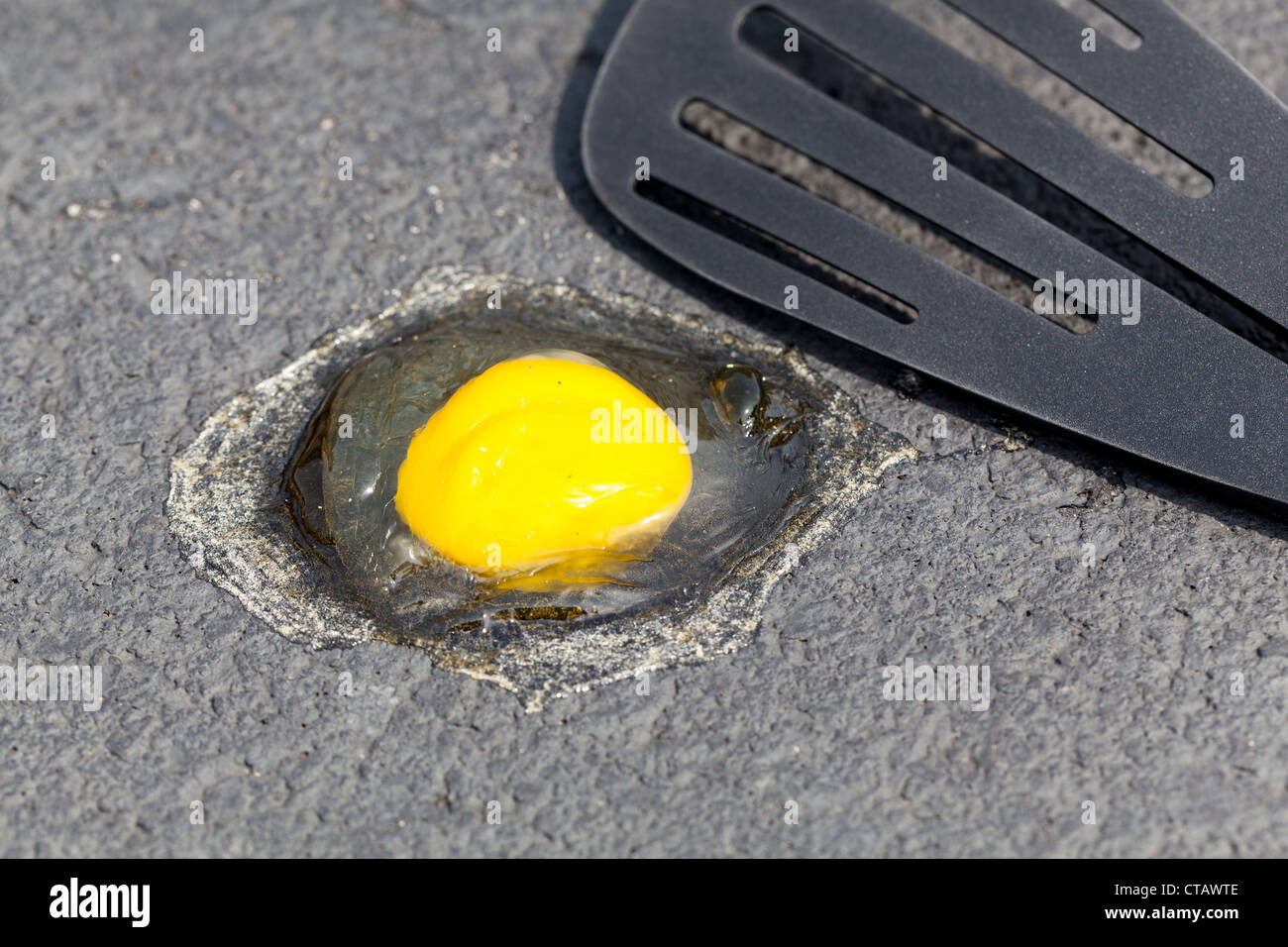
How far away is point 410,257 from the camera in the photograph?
297cm

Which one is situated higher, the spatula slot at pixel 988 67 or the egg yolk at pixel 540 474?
the spatula slot at pixel 988 67

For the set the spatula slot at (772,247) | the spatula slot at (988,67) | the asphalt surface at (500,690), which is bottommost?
the asphalt surface at (500,690)

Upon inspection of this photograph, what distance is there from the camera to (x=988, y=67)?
3316 millimetres

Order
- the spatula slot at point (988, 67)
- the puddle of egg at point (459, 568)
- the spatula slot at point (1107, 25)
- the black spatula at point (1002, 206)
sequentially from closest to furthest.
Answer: the puddle of egg at point (459, 568) < the black spatula at point (1002, 206) < the spatula slot at point (988, 67) < the spatula slot at point (1107, 25)

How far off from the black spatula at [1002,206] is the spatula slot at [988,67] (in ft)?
0.77

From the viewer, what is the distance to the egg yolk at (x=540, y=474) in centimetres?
232

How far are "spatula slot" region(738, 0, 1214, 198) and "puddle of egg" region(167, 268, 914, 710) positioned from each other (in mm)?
1042

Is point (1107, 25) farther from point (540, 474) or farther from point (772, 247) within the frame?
point (540, 474)

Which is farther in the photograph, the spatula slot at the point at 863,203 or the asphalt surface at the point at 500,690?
the spatula slot at the point at 863,203

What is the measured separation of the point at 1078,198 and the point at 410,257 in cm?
175

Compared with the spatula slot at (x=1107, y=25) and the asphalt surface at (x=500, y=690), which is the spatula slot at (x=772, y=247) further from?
the spatula slot at (x=1107, y=25)

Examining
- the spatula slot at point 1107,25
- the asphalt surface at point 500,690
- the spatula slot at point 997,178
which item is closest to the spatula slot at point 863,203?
the spatula slot at point 997,178

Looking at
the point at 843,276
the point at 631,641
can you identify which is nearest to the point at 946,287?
the point at 843,276

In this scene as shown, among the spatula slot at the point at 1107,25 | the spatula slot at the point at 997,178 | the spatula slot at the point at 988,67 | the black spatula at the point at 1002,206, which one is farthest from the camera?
the spatula slot at the point at 1107,25
